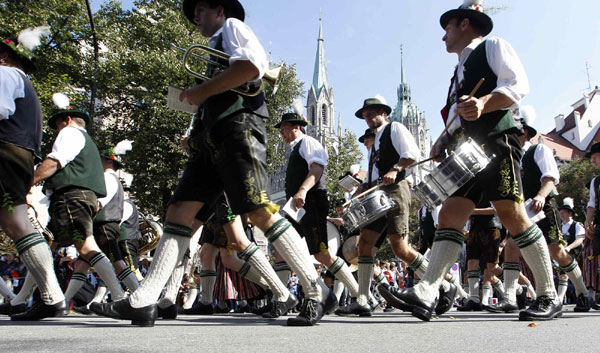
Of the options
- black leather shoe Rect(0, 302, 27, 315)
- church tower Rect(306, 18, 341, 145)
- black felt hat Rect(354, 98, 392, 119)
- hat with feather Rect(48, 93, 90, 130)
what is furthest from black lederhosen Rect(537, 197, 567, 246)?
church tower Rect(306, 18, 341, 145)

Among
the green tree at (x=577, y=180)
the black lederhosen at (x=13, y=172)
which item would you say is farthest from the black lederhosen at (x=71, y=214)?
the green tree at (x=577, y=180)

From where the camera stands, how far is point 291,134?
6.84m

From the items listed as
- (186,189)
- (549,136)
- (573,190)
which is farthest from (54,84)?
(549,136)

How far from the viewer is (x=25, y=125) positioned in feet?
13.8

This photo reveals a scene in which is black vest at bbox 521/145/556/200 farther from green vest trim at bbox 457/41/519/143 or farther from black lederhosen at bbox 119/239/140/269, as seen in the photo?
black lederhosen at bbox 119/239/140/269

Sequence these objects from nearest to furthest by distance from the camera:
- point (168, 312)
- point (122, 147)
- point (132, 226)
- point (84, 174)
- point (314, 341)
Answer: point (314, 341)
point (168, 312)
point (84, 174)
point (122, 147)
point (132, 226)

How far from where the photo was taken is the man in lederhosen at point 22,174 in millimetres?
4055

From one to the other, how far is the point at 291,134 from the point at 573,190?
3761 centimetres

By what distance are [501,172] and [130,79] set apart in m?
21.9

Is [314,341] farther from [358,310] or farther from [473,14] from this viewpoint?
[358,310]

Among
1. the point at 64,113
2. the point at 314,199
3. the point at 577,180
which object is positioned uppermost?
the point at 577,180

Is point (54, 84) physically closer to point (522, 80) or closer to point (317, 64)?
point (522, 80)

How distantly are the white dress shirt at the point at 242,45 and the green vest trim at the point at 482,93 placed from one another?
5.57ft

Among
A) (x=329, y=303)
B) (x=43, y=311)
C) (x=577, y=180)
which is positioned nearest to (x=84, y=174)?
(x=43, y=311)
